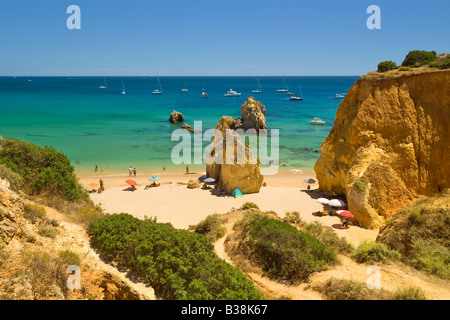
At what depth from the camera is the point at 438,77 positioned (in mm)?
16359

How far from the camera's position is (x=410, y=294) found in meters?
6.38

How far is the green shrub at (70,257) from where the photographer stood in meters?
6.72

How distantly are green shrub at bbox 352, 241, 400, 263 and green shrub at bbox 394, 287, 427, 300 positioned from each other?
201cm

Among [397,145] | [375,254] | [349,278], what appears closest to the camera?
[349,278]

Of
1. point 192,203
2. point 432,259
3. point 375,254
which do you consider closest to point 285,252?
point 375,254

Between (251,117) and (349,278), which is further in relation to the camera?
(251,117)

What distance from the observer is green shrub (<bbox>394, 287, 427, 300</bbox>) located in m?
6.35

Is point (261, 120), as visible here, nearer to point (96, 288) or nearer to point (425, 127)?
point (425, 127)

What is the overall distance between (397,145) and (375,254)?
34.8 ft

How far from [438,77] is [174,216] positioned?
1673 centimetres

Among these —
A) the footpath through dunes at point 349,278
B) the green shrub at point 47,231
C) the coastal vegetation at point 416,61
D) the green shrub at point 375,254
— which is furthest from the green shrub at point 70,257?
Result: the coastal vegetation at point 416,61

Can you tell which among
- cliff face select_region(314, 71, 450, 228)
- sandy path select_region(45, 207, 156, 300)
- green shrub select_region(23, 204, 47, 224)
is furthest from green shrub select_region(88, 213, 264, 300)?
cliff face select_region(314, 71, 450, 228)

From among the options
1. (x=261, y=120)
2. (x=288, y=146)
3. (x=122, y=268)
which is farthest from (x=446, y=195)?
(x=261, y=120)

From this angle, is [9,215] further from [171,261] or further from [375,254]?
[375,254]
